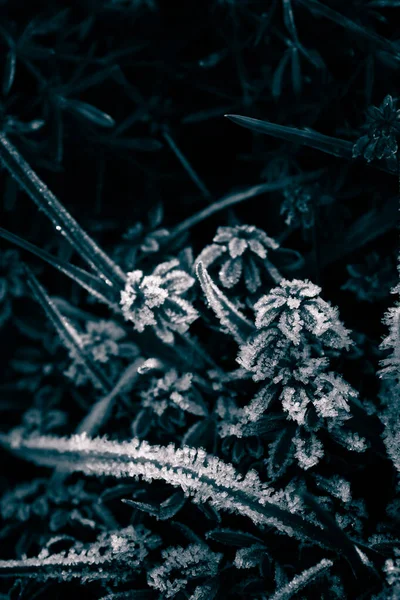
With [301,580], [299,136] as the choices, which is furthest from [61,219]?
[301,580]

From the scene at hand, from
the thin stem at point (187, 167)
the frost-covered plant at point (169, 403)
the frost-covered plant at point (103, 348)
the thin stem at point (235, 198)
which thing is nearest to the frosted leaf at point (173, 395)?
the frost-covered plant at point (169, 403)

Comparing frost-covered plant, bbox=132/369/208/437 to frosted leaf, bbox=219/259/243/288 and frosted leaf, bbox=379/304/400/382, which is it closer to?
frosted leaf, bbox=219/259/243/288

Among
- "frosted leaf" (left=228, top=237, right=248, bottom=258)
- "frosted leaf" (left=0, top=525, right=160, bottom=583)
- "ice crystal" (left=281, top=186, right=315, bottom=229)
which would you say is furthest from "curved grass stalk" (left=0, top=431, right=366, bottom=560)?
"ice crystal" (left=281, top=186, right=315, bottom=229)

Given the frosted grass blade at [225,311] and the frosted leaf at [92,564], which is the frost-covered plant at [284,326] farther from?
the frosted leaf at [92,564]

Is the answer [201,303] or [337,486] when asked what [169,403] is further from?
[337,486]

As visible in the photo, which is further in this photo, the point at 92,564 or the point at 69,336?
the point at 69,336

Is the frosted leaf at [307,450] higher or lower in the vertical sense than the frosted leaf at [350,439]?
lower

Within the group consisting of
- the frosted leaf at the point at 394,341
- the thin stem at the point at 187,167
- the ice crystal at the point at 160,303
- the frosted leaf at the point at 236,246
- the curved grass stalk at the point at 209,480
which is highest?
the thin stem at the point at 187,167
